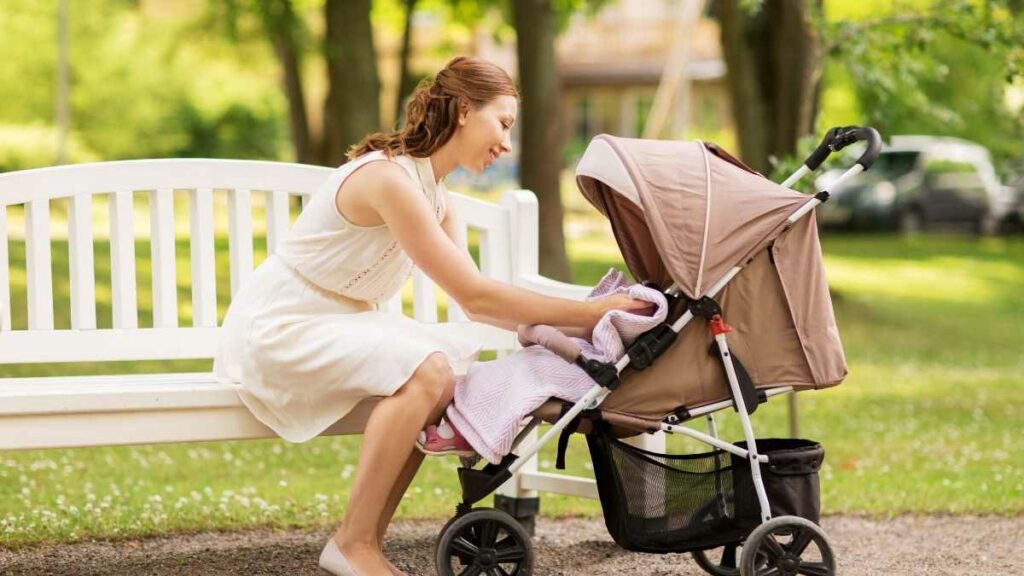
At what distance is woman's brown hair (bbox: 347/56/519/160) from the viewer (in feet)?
13.2

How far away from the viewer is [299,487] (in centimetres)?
578

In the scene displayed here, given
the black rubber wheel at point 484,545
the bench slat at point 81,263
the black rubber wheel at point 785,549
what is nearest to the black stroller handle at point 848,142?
the black rubber wheel at point 785,549

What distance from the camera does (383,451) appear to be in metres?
3.88

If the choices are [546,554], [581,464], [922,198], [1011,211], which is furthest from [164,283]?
[1011,211]

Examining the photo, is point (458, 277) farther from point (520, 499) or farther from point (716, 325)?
point (520, 499)

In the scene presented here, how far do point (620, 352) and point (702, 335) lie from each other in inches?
9.4

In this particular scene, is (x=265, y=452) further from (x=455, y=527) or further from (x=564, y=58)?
(x=564, y=58)

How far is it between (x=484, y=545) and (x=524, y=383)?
1.49 ft

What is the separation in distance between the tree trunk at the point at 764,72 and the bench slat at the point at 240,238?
773 centimetres

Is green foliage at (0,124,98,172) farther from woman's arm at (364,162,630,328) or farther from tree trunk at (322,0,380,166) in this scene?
woman's arm at (364,162,630,328)

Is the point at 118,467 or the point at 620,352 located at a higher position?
the point at 620,352

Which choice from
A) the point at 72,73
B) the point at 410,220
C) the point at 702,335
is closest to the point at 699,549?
the point at 702,335

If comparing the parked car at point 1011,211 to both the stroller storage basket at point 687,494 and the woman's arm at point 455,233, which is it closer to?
the woman's arm at point 455,233

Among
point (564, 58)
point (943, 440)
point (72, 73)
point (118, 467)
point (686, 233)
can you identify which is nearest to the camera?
point (686, 233)
